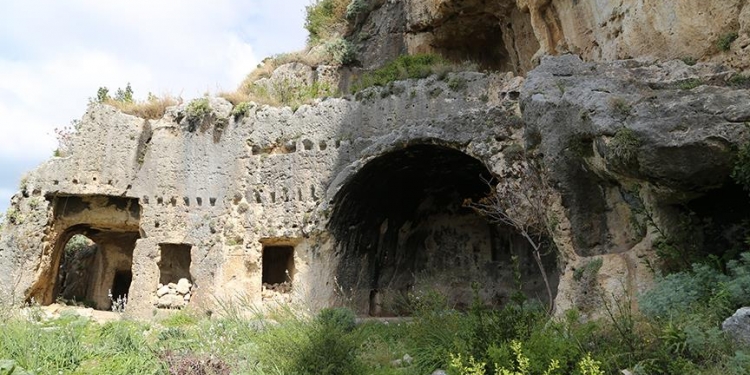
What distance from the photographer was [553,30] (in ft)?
41.8

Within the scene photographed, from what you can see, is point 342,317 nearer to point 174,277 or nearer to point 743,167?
point 743,167

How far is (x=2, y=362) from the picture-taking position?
620 cm

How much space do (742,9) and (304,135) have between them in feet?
29.0

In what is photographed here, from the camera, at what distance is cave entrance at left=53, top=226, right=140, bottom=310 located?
60.6 feet

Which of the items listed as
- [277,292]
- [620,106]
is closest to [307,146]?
[277,292]

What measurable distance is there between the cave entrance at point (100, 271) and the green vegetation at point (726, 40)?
16.3m

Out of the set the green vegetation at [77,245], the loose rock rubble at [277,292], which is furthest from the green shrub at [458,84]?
the green vegetation at [77,245]

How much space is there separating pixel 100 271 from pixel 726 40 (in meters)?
18.3

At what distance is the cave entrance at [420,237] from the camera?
12.9 meters

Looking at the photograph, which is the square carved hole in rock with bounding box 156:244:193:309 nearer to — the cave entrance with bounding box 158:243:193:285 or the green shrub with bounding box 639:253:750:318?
the cave entrance with bounding box 158:243:193:285

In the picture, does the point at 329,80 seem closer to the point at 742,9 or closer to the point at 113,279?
the point at 113,279

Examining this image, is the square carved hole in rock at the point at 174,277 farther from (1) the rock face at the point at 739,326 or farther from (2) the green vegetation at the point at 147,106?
(1) the rock face at the point at 739,326

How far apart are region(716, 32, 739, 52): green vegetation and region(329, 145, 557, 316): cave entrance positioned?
17.4 feet

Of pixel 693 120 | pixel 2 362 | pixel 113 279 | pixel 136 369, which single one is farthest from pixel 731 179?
pixel 113 279
